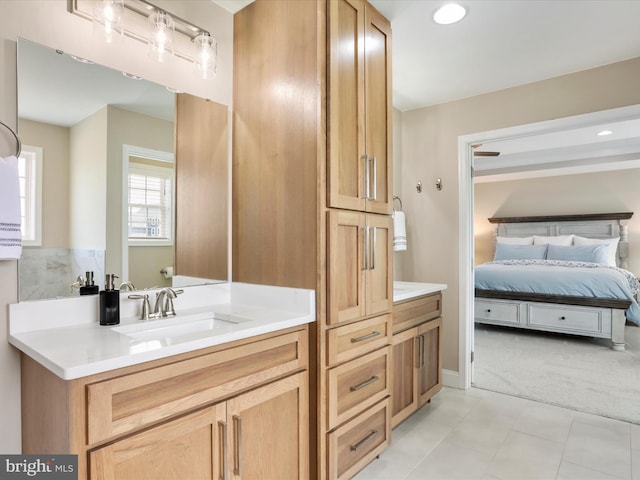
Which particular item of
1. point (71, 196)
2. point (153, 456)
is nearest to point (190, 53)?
point (71, 196)

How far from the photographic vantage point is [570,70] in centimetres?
271

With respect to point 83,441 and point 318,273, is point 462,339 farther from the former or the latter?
point 83,441

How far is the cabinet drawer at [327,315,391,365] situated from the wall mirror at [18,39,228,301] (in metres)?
0.68

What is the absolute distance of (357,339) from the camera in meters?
1.87

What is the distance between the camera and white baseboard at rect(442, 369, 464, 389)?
3.14 metres

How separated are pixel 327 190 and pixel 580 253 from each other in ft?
18.9

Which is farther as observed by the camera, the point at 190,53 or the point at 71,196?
the point at 190,53

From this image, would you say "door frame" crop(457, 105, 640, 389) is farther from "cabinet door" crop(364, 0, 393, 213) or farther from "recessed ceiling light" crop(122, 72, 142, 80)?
"recessed ceiling light" crop(122, 72, 142, 80)

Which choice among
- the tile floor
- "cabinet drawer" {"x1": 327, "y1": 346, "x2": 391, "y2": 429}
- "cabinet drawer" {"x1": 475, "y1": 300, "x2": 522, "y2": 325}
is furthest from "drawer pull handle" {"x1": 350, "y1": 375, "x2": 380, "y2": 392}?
"cabinet drawer" {"x1": 475, "y1": 300, "x2": 522, "y2": 325}

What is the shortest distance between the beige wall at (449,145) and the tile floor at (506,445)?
61 cm

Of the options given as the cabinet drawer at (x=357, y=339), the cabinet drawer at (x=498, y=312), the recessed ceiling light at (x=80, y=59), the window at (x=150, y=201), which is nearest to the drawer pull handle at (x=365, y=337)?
the cabinet drawer at (x=357, y=339)

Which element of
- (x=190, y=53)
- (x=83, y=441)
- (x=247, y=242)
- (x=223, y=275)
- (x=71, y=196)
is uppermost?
(x=190, y=53)

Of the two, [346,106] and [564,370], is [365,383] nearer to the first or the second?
[346,106]

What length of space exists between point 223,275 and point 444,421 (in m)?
1.79
